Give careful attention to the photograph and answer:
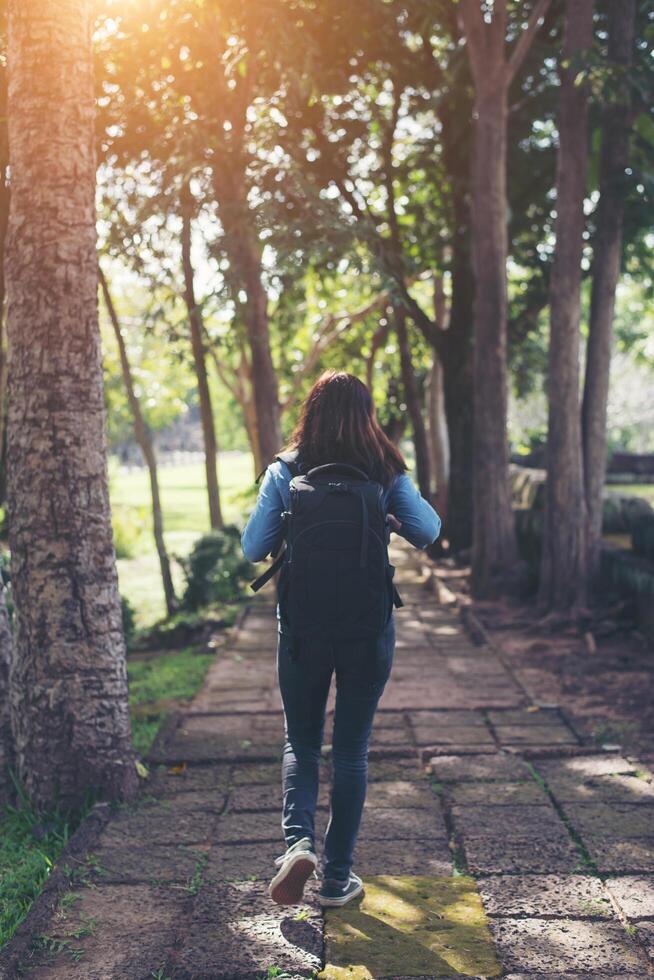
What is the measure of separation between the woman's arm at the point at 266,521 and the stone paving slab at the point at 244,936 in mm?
1244

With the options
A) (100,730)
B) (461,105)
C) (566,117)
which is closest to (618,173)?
(566,117)

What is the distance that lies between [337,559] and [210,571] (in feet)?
33.7

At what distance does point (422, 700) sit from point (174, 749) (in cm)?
199

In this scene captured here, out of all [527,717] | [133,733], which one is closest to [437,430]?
[527,717]

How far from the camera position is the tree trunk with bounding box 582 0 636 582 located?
10.2 metres

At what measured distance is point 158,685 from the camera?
8211mm

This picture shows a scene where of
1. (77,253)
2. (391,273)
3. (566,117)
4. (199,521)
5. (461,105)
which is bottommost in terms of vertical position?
(199,521)

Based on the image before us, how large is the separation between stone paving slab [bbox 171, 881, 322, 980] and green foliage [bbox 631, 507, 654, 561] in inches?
254

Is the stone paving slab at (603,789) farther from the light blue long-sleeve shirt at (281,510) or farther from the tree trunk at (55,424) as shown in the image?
the tree trunk at (55,424)

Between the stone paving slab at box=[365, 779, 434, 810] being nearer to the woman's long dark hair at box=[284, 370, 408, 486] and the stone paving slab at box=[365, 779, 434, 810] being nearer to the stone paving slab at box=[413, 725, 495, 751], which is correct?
the stone paving slab at box=[413, 725, 495, 751]

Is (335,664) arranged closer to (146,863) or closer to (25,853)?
(146,863)

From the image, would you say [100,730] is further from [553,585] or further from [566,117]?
[566,117]

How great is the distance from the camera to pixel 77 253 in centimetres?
498

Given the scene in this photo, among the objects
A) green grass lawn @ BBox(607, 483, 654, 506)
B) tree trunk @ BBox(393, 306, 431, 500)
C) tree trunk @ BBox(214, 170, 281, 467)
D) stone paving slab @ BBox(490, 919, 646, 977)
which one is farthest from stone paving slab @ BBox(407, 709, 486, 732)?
green grass lawn @ BBox(607, 483, 654, 506)
